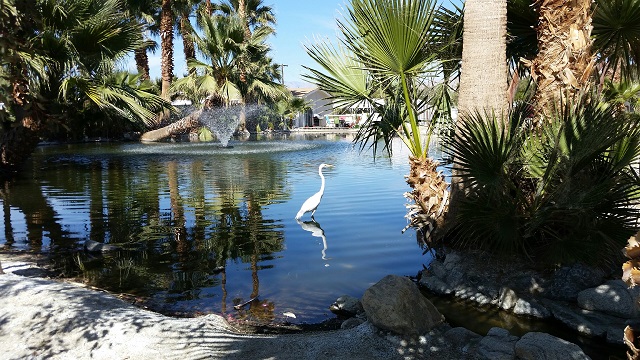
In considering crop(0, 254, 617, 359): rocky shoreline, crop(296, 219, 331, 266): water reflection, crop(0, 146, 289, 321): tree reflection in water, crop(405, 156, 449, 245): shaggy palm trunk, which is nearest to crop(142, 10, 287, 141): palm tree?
crop(0, 146, 289, 321): tree reflection in water

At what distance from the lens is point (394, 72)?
6543mm

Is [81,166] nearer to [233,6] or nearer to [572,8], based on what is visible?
[572,8]

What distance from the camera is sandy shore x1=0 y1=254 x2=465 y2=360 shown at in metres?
3.97

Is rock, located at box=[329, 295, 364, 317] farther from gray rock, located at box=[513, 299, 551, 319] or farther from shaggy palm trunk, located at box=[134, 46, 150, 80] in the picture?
shaggy palm trunk, located at box=[134, 46, 150, 80]

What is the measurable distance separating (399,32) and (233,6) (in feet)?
124

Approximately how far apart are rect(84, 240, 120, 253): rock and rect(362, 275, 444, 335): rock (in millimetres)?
4213

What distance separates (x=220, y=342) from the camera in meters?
4.15

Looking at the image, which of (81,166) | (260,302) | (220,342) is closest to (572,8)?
(260,302)

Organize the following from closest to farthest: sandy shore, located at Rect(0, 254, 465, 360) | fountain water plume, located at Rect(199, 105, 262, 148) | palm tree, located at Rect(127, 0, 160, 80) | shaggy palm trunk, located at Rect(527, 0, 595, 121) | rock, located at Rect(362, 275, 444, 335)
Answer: sandy shore, located at Rect(0, 254, 465, 360), rock, located at Rect(362, 275, 444, 335), shaggy palm trunk, located at Rect(527, 0, 595, 121), fountain water plume, located at Rect(199, 105, 262, 148), palm tree, located at Rect(127, 0, 160, 80)

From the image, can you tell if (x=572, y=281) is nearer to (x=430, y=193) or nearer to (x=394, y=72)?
(x=430, y=193)

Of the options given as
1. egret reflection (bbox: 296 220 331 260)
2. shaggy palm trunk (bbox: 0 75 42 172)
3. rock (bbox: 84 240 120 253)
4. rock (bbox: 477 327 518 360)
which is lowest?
rock (bbox: 477 327 518 360)

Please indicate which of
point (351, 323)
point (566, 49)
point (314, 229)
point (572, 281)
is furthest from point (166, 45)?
point (572, 281)

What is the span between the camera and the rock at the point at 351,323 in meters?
4.69

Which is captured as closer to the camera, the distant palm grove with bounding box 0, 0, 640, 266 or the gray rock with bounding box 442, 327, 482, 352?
the gray rock with bounding box 442, 327, 482, 352
